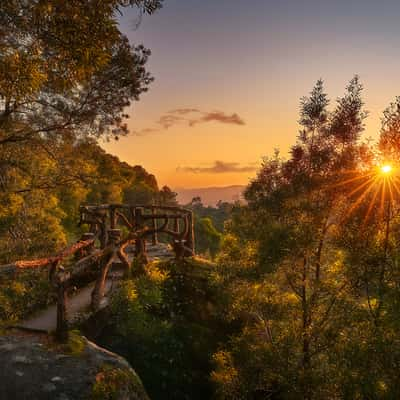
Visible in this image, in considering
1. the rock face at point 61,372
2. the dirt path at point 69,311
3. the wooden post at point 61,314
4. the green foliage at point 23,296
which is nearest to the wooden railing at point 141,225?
the dirt path at point 69,311

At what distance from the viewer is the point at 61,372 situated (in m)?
6.82

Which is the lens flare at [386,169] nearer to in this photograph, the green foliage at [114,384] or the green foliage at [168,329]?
the green foliage at [168,329]

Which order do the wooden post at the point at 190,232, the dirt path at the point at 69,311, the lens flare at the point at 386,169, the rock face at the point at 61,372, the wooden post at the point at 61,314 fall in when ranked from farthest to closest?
the wooden post at the point at 190,232 → the lens flare at the point at 386,169 → the dirt path at the point at 69,311 → the wooden post at the point at 61,314 → the rock face at the point at 61,372

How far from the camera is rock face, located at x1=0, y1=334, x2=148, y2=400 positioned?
643cm

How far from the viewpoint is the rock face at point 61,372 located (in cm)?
643

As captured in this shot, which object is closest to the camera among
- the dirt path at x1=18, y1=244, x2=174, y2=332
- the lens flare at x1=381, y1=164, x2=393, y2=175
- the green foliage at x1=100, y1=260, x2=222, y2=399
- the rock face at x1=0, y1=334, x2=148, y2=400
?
the rock face at x1=0, y1=334, x2=148, y2=400

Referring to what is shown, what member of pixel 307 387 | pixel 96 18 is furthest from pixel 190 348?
pixel 96 18

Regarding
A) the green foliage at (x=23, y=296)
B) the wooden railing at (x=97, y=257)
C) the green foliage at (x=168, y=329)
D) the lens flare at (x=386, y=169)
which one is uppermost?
the lens flare at (x=386, y=169)

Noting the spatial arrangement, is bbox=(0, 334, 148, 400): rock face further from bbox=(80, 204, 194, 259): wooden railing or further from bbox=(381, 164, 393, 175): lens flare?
bbox=(381, 164, 393, 175): lens flare

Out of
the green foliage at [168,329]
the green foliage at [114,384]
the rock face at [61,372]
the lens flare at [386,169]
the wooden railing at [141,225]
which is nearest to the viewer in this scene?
the rock face at [61,372]

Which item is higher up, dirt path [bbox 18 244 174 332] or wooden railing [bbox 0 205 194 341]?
wooden railing [bbox 0 205 194 341]

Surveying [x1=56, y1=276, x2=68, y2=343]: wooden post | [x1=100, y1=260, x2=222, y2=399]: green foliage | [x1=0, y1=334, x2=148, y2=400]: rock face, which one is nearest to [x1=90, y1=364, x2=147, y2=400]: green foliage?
[x1=0, y1=334, x2=148, y2=400]: rock face

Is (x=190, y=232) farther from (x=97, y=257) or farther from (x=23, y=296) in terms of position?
(x=23, y=296)

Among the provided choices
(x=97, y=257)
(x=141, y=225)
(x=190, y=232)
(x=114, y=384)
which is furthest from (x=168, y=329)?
(x=190, y=232)
